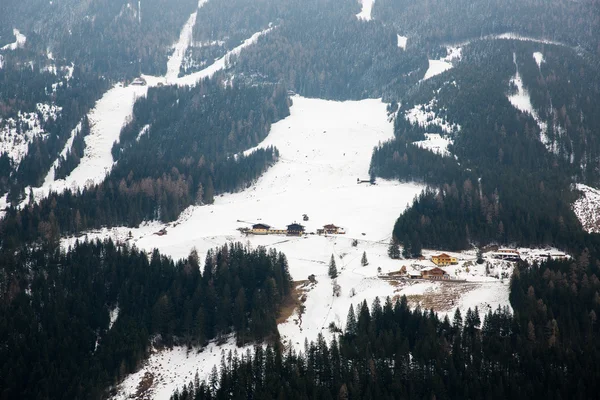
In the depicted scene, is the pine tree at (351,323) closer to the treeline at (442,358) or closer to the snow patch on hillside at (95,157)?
the treeline at (442,358)

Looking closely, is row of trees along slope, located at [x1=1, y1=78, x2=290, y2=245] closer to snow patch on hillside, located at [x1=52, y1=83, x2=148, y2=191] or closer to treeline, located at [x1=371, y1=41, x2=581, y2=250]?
snow patch on hillside, located at [x1=52, y1=83, x2=148, y2=191]

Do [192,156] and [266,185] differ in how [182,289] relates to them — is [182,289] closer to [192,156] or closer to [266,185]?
[266,185]

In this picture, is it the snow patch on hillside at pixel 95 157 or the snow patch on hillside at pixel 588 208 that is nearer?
the snow patch on hillside at pixel 588 208

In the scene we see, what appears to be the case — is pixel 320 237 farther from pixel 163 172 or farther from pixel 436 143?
pixel 436 143

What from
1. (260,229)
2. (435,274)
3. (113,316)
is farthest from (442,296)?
(113,316)

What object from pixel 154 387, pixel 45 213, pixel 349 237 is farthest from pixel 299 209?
pixel 154 387

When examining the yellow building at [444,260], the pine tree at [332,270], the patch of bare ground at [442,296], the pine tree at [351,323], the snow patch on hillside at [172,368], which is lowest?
the snow patch on hillside at [172,368]

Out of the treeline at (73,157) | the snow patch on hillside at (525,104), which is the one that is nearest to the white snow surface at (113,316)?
the treeline at (73,157)
